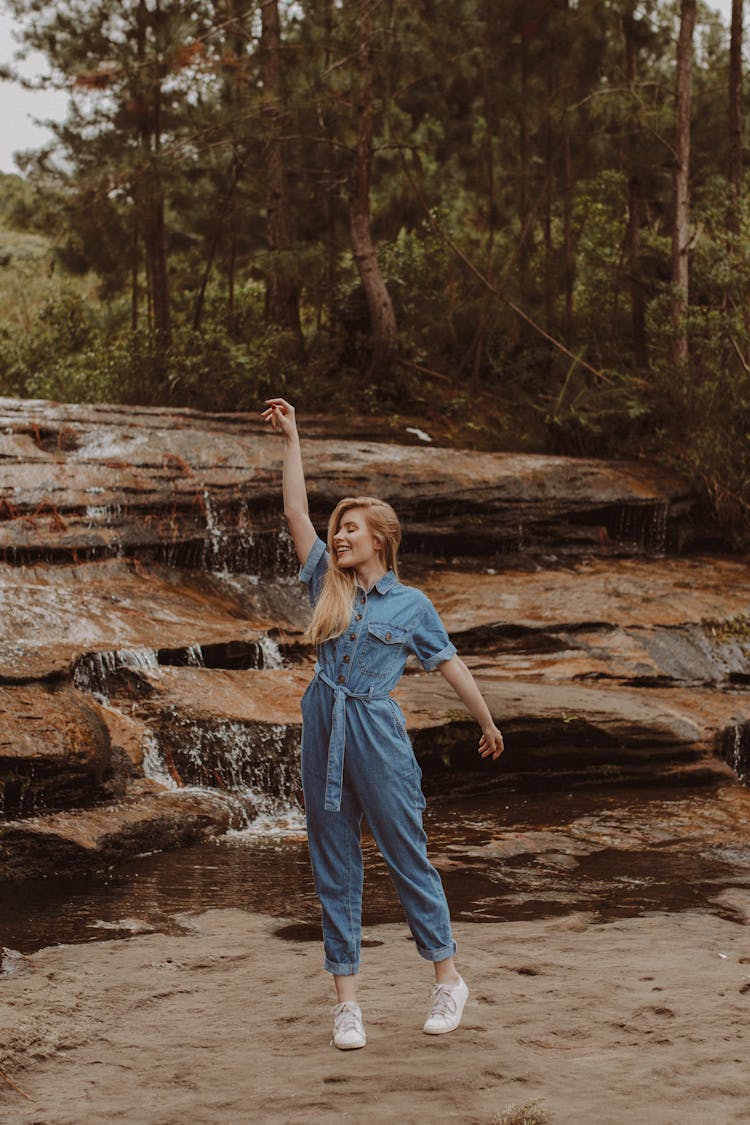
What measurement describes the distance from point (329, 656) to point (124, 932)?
2318mm

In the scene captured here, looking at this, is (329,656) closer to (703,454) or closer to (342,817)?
(342,817)

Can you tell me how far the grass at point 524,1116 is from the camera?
9.83 ft

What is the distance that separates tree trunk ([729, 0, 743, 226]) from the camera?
54.1ft

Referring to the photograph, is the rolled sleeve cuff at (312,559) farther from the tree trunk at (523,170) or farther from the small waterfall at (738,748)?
the tree trunk at (523,170)

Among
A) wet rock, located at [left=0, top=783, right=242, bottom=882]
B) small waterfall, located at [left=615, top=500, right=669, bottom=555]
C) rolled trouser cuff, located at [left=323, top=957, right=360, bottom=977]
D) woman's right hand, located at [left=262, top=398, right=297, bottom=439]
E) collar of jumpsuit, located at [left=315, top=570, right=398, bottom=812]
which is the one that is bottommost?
wet rock, located at [left=0, top=783, right=242, bottom=882]

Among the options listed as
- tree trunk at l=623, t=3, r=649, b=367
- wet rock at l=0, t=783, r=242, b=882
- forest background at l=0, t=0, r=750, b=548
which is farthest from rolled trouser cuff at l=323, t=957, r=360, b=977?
tree trunk at l=623, t=3, r=649, b=367

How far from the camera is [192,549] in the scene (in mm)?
12031

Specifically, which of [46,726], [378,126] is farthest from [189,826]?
[378,126]

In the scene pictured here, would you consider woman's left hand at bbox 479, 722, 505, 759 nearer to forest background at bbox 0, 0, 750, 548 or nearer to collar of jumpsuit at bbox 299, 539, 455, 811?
collar of jumpsuit at bbox 299, 539, 455, 811


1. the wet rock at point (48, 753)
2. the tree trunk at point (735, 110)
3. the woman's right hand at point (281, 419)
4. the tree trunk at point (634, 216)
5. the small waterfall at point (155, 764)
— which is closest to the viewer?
the woman's right hand at point (281, 419)

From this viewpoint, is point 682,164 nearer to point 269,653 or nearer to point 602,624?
point 602,624

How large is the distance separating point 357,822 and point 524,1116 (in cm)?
110

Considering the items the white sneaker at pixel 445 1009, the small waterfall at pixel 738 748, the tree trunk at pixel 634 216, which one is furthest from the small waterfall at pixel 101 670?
the tree trunk at pixel 634 216

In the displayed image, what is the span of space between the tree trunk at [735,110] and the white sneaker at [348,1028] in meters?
14.1
